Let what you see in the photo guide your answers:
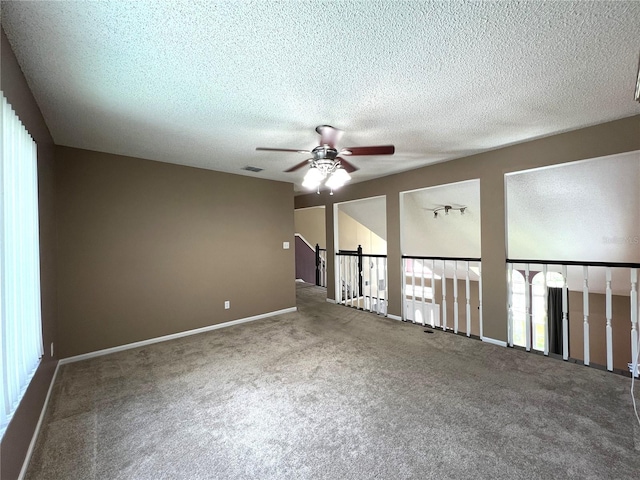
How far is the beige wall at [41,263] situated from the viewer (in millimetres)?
1387

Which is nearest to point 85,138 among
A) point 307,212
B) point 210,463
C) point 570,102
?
point 210,463

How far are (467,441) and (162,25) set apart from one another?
2.95 m

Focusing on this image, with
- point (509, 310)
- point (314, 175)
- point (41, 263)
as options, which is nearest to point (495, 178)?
point (509, 310)

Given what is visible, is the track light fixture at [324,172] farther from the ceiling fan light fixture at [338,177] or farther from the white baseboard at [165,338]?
the white baseboard at [165,338]

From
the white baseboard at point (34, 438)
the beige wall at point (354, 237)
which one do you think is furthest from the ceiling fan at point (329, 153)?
the beige wall at point (354, 237)

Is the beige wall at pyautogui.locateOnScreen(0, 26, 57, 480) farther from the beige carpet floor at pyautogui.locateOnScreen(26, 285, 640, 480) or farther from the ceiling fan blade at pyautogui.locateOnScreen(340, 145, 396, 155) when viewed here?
the ceiling fan blade at pyautogui.locateOnScreen(340, 145, 396, 155)

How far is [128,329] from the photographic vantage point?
3.34 m

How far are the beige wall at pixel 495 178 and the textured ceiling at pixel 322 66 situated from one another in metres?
0.19

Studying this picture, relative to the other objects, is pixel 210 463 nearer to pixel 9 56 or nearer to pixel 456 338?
pixel 9 56

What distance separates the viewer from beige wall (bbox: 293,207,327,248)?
26.9ft

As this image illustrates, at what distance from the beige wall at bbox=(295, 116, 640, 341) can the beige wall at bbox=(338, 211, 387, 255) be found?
9.34 ft

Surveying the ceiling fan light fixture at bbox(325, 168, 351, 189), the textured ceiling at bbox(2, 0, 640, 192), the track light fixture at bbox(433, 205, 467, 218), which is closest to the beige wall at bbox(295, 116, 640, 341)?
the textured ceiling at bbox(2, 0, 640, 192)

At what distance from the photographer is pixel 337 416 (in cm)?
197

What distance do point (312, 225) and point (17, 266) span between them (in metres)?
6.87
